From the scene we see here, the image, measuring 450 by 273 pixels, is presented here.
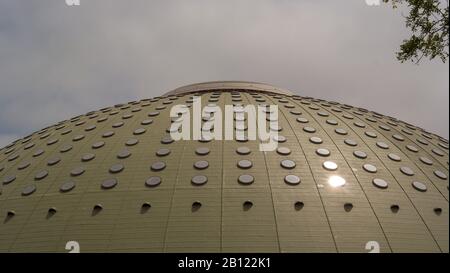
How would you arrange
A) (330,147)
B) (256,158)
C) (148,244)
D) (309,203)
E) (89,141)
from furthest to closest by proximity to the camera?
1. (89,141)
2. (330,147)
3. (256,158)
4. (309,203)
5. (148,244)

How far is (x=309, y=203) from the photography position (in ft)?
67.4

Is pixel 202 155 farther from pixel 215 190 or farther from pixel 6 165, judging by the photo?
pixel 6 165

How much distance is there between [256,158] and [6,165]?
14.2 m

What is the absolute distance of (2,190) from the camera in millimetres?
23953

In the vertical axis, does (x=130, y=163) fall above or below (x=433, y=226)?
above

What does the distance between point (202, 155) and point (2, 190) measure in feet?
32.5

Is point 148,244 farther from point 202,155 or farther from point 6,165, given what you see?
point 6,165

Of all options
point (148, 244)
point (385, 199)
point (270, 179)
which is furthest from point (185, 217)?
point (385, 199)

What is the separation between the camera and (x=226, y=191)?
20.8m

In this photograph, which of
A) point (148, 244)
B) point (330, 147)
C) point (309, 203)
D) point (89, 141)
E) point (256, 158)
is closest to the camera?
point (148, 244)

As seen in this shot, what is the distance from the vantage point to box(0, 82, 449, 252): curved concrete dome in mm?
19016

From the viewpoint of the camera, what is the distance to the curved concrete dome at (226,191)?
19.0 m

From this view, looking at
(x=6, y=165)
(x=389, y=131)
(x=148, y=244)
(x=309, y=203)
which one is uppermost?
(x=389, y=131)

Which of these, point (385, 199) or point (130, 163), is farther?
point (130, 163)
